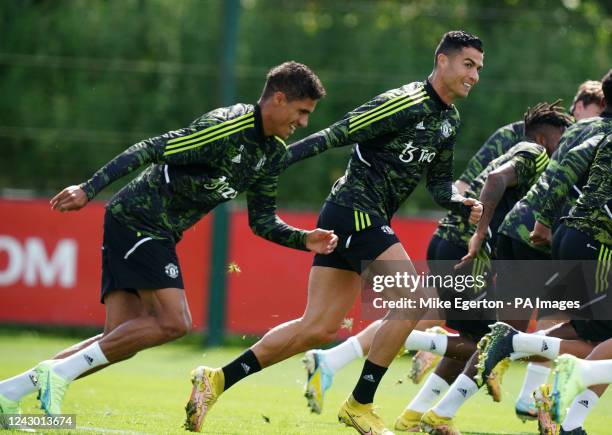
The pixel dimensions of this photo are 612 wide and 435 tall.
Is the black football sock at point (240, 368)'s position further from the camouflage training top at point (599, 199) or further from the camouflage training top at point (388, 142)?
the camouflage training top at point (599, 199)

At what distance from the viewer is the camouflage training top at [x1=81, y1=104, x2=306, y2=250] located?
6.81 m

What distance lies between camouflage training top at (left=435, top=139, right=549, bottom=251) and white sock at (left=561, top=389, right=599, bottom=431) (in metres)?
1.69

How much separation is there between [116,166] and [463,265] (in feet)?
8.86

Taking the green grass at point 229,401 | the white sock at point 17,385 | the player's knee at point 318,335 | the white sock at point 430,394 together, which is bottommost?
the green grass at point 229,401

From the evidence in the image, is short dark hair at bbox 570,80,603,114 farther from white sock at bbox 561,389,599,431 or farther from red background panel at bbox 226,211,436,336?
red background panel at bbox 226,211,436,336

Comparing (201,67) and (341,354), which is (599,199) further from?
(201,67)

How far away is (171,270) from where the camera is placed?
22.8ft

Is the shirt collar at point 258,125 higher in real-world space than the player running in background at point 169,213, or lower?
higher

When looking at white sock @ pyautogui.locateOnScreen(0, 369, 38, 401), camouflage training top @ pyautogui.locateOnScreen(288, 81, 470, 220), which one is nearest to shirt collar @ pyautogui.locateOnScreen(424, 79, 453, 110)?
camouflage training top @ pyautogui.locateOnScreen(288, 81, 470, 220)

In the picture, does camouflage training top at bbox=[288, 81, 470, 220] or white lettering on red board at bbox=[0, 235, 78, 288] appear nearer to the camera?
camouflage training top at bbox=[288, 81, 470, 220]

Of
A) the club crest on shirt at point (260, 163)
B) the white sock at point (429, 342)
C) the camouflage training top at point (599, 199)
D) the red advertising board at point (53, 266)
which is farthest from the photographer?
the red advertising board at point (53, 266)

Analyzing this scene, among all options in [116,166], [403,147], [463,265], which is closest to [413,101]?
[403,147]

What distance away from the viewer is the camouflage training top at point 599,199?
6.74 m

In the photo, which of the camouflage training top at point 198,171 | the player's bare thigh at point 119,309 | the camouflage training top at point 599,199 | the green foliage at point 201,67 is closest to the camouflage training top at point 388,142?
the camouflage training top at point 198,171
